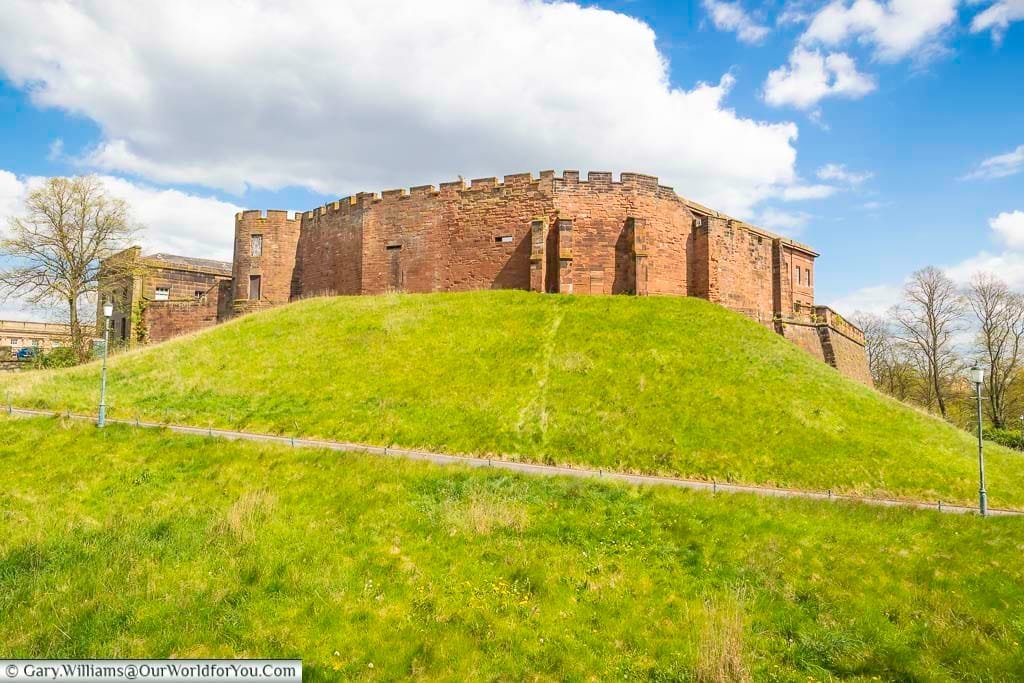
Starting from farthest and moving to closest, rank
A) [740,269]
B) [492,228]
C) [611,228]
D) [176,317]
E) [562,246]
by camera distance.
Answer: [176,317], [740,269], [492,228], [611,228], [562,246]

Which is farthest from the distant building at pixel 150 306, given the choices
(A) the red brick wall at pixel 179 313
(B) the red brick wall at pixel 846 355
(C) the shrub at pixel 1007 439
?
(C) the shrub at pixel 1007 439

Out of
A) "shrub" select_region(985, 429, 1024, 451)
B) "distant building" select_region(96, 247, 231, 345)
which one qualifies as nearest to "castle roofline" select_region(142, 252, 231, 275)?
"distant building" select_region(96, 247, 231, 345)

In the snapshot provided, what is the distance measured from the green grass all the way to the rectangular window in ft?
34.0

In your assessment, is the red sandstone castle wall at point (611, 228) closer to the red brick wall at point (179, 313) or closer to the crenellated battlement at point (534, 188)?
the crenellated battlement at point (534, 188)

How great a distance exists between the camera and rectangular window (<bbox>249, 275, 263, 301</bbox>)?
36.2 m

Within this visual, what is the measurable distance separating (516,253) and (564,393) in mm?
11727

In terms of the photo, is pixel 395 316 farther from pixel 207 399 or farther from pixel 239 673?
pixel 239 673

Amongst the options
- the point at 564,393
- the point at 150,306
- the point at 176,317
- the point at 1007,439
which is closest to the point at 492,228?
the point at 564,393

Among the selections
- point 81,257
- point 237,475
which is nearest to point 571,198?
point 237,475

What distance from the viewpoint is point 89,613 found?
7879 millimetres

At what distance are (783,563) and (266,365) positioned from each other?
19119mm

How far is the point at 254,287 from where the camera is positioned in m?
36.4

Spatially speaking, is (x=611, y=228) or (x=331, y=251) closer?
(x=611, y=228)

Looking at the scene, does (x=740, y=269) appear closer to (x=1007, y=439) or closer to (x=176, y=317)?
(x=1007, y=439)
